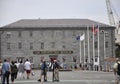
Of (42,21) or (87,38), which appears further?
(42,21)

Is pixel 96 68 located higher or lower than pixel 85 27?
lower

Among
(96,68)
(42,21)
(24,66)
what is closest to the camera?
(24,66)

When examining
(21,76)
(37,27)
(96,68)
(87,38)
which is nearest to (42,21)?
(37,27)

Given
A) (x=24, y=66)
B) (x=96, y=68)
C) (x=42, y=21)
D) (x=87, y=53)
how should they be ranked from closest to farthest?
1. (x=24, y=66)
2. (x=96, y=68)
3. (x=87, y=53)
4. (x=42, y=21)

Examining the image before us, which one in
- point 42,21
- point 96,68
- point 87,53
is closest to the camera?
point 96,68

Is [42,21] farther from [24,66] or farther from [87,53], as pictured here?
[24,66]

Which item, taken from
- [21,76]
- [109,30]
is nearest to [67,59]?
[109,30]

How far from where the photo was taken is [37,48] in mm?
106875

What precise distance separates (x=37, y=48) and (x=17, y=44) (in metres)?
4.90

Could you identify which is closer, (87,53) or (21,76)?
(21,76)

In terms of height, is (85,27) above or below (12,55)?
above

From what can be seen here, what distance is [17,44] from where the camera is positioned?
107 m

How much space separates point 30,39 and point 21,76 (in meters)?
65.2

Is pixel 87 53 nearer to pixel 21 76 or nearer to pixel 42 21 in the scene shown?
pixel 42 21
